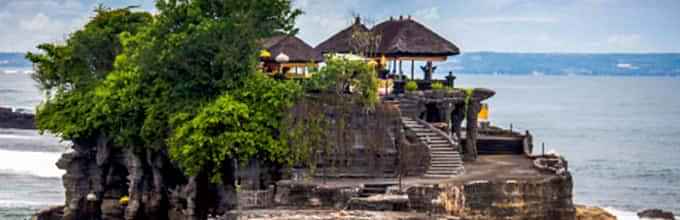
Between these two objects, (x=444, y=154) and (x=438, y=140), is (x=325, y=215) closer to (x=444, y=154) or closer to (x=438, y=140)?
(x=444, y=154)

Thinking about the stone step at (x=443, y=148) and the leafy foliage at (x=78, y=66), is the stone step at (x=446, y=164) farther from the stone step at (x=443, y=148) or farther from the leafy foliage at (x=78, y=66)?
the leafy foliage at (x=78, y=66)

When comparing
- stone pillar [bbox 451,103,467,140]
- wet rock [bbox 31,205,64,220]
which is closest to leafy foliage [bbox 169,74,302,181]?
stone pillar [bbox 451,103,467,140]

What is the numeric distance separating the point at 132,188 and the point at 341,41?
35.8 feet

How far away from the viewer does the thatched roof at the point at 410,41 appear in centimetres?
5484

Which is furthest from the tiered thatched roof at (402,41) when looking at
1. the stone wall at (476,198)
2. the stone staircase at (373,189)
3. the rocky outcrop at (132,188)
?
the stone staircase at (373,189)

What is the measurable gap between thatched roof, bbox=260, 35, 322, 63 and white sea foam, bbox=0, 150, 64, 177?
35948mm

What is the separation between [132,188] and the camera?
58031 mm

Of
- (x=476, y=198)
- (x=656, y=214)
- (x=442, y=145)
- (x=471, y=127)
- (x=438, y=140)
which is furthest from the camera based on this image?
(x=656, y=214)

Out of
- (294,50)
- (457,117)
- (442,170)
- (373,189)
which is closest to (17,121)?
(294,50)

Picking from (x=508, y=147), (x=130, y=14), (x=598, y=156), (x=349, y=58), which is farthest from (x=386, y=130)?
(x=598, y=156)

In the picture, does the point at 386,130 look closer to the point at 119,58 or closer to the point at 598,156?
the point at 119,58

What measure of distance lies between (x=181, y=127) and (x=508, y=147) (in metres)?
15.8

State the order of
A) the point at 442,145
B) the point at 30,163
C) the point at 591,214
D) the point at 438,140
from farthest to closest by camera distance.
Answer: the point at 30,163 < the point at 591,214 < the point at 438,140 < the point at 442,145

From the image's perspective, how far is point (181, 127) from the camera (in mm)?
51344
